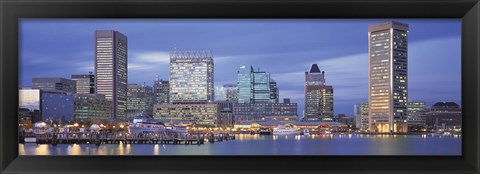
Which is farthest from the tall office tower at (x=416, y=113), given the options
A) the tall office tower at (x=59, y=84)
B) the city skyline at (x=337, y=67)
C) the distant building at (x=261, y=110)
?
the tall office tower at (x=59, y=84)

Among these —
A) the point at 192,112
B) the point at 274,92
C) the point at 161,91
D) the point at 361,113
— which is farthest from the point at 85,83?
the point at 361,113

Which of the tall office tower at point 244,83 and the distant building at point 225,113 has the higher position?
the tall office tower at point 244,83

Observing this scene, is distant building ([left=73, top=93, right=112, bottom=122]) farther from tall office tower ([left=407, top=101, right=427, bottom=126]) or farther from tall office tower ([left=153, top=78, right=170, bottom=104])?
tall office tower ([left=407, top=101, right=427, bottom=126])

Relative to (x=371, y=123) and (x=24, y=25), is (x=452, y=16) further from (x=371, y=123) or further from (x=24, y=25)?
(x=371, y=123)

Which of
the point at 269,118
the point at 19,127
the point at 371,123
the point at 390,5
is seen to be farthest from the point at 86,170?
the point at 371,123

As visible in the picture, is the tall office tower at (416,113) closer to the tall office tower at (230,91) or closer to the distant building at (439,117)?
the distant building at (439,117)

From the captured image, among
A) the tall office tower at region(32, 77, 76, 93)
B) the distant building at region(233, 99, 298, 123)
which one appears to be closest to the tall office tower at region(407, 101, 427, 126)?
the distant building at region(233, 99, 298, 123)
